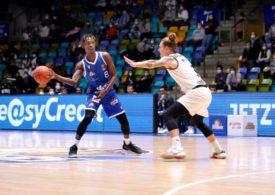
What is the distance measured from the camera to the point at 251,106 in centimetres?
1875

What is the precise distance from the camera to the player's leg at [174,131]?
32.4 feet

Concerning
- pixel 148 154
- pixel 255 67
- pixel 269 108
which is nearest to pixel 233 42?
pixel 255 67

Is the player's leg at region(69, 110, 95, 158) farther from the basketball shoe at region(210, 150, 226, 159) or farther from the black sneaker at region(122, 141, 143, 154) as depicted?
the basketball shoe at region(210, 150, 226, 159)

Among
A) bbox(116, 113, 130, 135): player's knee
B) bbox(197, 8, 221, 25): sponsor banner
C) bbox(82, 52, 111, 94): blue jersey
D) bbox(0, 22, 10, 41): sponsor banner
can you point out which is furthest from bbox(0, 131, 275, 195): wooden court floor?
bbox(0, 22, 10, 41): sponsor banner

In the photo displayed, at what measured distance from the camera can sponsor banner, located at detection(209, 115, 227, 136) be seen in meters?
18.9

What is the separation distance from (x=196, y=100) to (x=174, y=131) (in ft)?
2.01

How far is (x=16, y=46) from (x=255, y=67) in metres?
14.4

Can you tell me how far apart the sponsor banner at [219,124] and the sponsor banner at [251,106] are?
37 cm

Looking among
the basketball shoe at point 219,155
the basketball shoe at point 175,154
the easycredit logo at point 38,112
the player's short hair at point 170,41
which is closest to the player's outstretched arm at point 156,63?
the player's short hair at point 170,41

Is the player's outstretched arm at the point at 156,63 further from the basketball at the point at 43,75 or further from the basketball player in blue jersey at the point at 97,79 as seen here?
the basketball at the point at 43,75

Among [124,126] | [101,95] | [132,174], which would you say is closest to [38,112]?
[124,126]

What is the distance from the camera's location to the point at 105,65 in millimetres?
11031

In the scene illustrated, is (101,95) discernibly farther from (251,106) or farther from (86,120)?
(251,106)

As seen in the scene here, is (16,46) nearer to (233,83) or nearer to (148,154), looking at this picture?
(233,83)
